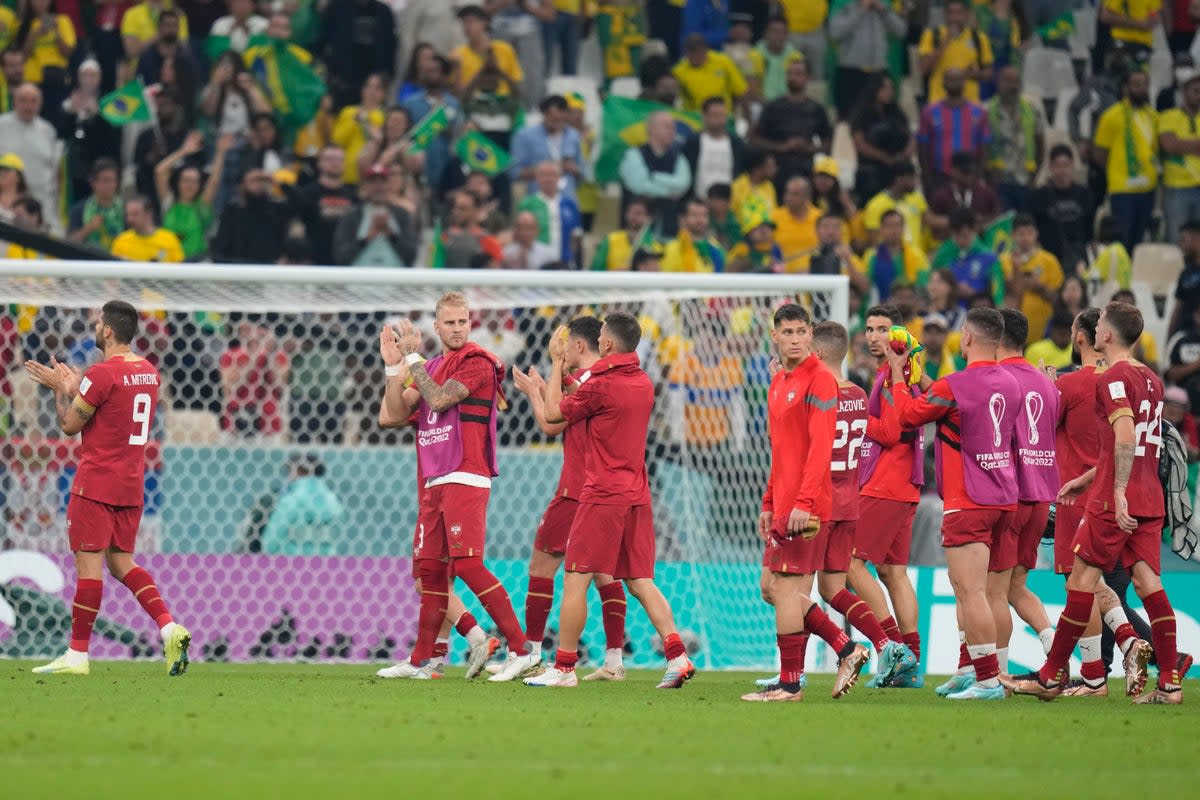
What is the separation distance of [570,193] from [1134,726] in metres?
10.9

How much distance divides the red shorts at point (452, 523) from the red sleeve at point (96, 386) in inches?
78.8

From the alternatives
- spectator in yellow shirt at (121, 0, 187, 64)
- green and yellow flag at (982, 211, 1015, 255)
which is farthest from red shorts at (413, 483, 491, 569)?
spectator in yellow shirt at (121, 0, 187, 64)

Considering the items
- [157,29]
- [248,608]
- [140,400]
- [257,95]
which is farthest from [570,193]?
[140,400]

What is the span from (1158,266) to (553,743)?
13.8 meters

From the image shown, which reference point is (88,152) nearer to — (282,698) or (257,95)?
(257,95)

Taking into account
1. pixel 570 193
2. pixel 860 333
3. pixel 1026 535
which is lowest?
pixel 1026 535

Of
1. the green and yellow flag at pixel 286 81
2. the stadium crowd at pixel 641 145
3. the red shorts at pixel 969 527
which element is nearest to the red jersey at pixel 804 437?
the red shorts at pixel 969 527

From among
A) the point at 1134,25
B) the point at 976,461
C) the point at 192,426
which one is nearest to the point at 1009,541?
the point at 976,461

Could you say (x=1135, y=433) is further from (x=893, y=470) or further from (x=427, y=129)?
(x=427, y=129)

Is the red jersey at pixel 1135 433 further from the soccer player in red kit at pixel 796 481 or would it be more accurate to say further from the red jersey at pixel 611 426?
the red jersey at pixel 611 426

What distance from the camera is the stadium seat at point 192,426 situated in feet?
46.8

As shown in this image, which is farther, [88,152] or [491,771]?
[88,152]

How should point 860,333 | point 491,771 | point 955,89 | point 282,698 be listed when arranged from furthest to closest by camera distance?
1. point 955,89
2. point 860,333
3. point 282,698
4. point 491,771

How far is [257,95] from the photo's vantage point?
61.5ft
